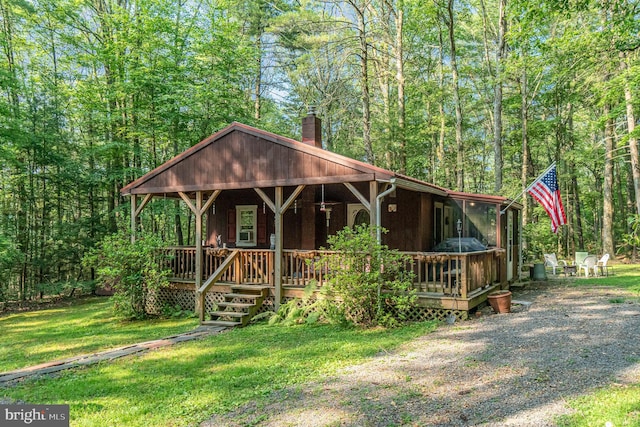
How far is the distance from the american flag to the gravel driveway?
144 inches

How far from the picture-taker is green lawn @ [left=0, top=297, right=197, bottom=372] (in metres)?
7.67

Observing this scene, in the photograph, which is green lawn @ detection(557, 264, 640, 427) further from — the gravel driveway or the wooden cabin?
the wooden cabin

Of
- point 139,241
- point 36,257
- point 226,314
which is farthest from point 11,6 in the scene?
point 226,314

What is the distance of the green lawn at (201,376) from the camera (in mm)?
4543

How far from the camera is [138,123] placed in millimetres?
17438

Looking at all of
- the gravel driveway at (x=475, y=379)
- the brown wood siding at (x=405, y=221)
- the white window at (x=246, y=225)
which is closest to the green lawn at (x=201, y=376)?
the gravel driveway at (x=475, y=379)

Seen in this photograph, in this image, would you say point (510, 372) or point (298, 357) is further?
point (298, 357)

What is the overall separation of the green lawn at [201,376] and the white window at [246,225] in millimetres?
5453

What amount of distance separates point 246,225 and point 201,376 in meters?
8.00

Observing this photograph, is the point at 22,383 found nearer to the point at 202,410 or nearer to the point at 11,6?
A: the point at 202,410

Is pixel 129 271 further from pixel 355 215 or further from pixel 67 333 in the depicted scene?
pixel 355 215

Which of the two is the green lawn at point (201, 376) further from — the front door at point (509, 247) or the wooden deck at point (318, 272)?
the front door at point (509, 247)

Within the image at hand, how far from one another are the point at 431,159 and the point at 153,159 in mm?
15493

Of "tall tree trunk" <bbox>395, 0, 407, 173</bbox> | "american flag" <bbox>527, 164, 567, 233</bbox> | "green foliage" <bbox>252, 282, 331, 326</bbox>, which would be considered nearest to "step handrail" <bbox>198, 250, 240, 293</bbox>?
"green foliage" <bbox>252, 282, 331, 326</bbox>
